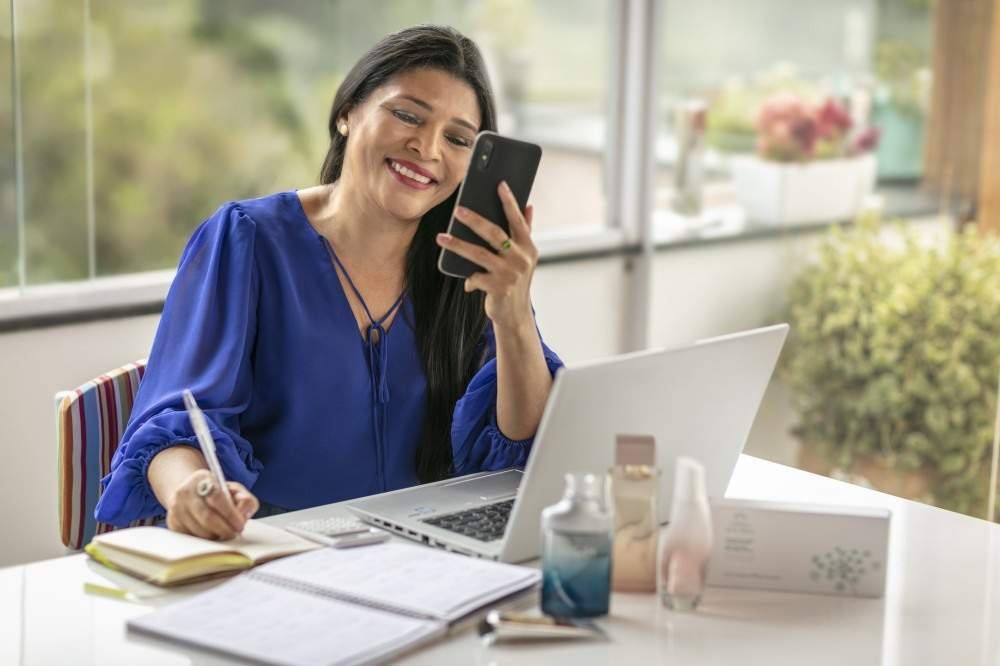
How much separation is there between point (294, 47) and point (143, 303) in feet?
2.64

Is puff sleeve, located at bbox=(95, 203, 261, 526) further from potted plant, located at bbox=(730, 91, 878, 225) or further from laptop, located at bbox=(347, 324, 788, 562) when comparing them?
potted plant, located at bbox=(730, 91, 878, 225)

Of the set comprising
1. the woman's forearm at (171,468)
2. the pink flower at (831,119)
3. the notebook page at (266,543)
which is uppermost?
the pink flower at (831,119)

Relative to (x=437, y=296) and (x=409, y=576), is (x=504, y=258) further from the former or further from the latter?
(x=409, y=576)

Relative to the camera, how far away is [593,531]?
125 centimetres

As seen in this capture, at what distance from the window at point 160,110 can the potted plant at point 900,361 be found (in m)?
1.25

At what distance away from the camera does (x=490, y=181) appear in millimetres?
1638

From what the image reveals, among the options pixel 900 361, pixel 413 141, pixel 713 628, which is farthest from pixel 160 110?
pixel 713 628

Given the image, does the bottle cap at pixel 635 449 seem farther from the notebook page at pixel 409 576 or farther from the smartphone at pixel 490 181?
the smartphone at pixel 490 181

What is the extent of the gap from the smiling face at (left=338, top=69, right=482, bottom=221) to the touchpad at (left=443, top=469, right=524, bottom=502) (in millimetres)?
468

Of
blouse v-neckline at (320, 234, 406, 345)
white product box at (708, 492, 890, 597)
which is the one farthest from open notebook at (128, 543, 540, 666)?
blouse v-neckline at (320, 234, 406, 345)

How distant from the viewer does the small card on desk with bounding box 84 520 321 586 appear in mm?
1343

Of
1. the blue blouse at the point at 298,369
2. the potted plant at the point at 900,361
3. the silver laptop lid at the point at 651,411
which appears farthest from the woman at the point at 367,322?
the potted plant at the point at 900,361

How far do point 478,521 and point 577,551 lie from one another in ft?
0.92

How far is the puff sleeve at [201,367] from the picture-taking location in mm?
1633
